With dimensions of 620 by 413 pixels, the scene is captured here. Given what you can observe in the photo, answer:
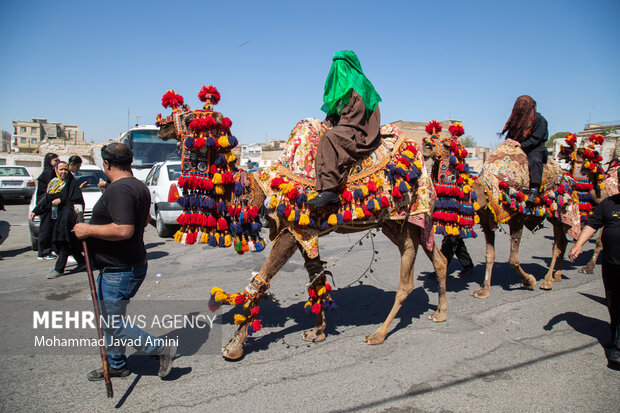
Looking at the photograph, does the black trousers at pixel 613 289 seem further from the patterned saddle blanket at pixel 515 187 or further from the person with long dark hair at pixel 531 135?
the person with long dark hair at pixel 531 135

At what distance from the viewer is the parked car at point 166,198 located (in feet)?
32.4

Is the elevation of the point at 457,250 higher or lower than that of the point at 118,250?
lower

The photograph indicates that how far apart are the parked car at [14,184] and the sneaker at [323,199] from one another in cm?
1944

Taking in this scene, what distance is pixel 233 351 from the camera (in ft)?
12.6

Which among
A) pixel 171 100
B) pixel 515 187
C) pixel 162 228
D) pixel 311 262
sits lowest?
pixel 162 228

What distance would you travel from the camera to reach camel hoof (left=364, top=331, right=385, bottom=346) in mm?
4325

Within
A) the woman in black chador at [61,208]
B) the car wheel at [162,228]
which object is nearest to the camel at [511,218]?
the woman in black chador at [61,208]

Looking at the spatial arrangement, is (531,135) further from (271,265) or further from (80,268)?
(80,268)

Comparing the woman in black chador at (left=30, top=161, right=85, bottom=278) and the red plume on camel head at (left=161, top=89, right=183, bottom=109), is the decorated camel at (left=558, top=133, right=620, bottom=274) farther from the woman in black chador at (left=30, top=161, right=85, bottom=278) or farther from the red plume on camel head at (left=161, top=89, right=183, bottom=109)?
the woman in black chador at (left=30, top=161, right=85, bottom=278)

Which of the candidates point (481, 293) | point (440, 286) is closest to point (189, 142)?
point (440, 286)

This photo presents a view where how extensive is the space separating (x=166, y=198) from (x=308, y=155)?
734 cm

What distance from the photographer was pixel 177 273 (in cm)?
712

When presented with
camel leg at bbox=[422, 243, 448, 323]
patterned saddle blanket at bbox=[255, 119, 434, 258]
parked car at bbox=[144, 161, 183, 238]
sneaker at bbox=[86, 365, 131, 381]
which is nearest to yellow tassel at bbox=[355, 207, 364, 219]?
patterned saddle blanket at bbox=[255, 119, 434, 258]

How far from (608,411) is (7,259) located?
10084mm
